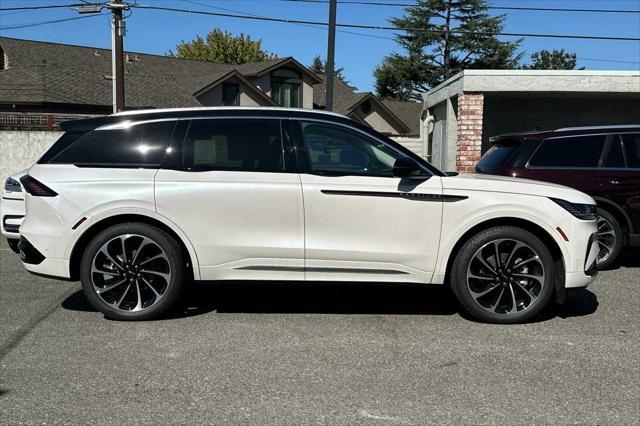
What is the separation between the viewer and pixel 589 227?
5129 millimetres

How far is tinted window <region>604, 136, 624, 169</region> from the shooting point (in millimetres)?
→ 7383

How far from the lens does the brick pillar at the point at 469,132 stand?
1173 cm

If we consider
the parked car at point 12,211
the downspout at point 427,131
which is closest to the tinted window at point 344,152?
the parked car at point 12,211

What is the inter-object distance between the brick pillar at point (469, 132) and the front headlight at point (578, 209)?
6.61m

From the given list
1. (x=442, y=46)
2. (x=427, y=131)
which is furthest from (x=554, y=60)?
(x=427, y=131)

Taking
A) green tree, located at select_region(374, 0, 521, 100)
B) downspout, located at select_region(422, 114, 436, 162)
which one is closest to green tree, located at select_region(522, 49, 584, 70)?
green tree, located at select_region(374, 0, 521, 100)

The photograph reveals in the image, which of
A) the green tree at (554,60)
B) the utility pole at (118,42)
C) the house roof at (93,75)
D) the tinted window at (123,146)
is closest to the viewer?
the tinted window at (123,146)

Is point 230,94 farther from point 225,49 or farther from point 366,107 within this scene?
point 225,49

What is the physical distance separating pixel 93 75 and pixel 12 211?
24349mm

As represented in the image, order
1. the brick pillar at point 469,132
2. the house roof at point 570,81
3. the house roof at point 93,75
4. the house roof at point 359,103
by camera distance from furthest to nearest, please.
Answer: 1. the house roof at point 359,103
2. the house roof at point 93,75
3. the house roof at point 570,81
4. the brick pillar at point 469,132

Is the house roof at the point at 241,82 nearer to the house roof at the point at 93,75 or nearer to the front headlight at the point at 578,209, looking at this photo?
the house roof at the point at 93,75

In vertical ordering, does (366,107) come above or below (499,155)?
above

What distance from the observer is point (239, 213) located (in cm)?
503

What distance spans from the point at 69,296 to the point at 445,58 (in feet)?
154
